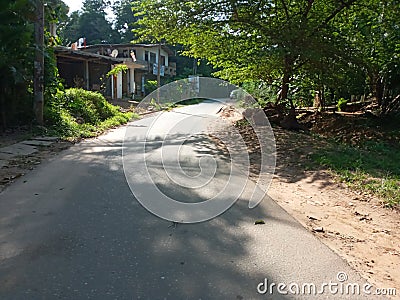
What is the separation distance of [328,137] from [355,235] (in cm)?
695

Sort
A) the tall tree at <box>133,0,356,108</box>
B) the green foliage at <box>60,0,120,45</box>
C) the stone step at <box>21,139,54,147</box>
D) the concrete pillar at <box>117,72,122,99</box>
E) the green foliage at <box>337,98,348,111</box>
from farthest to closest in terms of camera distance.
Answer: the green foliage at <box>60,0,120,45</box>, the concrete pillar at <box>117,72,122,99</box>, the green foliage at <box>337,98,348,111</box>, the tall tree at <box>133,0,356,108</box>, the stone step at <box>21,139,54,147</box>

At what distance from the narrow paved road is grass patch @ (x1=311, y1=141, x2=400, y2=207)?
5.73ft

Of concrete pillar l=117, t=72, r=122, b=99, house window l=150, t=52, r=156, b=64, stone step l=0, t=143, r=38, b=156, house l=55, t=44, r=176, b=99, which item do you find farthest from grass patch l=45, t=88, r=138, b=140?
house window l=150, t=52, r=156, b=64

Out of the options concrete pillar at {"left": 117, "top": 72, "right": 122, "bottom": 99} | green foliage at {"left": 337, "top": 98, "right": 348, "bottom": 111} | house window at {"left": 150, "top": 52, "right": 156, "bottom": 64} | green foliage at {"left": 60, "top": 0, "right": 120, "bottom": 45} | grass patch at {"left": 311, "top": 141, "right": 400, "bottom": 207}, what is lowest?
grass patch at {"left": 311, "top": 141, "right": 400, "bottom": 207}

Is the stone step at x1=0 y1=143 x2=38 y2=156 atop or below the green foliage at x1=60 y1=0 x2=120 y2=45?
below

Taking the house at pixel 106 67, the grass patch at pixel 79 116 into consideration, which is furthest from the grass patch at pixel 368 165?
the house at pixel 106 67

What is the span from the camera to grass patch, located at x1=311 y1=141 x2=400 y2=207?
5328 mm

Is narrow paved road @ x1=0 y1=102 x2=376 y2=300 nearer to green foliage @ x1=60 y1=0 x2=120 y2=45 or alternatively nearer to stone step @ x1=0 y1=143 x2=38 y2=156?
stone step @ x1=0 y1=143 x2=38 y2=156

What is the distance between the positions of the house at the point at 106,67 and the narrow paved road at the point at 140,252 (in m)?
16.0

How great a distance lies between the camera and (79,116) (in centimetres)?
1399

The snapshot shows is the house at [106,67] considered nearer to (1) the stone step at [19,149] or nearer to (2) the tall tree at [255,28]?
(2) the tall tree at [255,28]

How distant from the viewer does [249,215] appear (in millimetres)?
4184

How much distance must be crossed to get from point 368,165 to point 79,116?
10.9 meters

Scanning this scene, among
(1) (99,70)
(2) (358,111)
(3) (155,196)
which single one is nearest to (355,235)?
(3) (155,196)
